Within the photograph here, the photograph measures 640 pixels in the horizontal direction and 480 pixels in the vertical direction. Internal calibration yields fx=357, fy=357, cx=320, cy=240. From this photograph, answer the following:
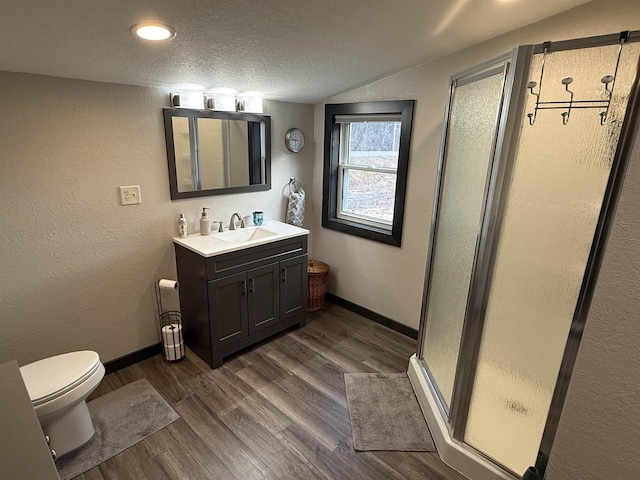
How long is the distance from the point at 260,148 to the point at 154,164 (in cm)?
89

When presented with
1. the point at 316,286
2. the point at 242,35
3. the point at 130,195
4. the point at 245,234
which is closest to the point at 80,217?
the point at 130,195

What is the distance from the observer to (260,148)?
117 inches

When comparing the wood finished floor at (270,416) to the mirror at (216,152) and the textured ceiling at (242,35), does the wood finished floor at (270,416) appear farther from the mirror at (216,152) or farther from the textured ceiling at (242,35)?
the textured ceiling at (242,35)

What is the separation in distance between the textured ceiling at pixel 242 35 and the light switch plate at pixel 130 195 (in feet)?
2.05

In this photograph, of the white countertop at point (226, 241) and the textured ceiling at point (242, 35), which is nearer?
the textured ceiling at point (242, 35)

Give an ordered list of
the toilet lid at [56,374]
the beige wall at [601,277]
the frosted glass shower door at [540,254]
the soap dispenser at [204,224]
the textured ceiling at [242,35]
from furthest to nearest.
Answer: the soap dispenser at [204,224], the toilet lid at [56,374], the frosted glass shower door at [540,254], the textured ceiling at [242,35], the beige wall at [601,277]

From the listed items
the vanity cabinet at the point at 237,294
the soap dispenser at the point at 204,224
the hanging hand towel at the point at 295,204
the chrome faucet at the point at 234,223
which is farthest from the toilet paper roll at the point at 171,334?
the hanging hand towel at the point at 295,204

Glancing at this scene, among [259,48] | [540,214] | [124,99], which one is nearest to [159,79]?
[124,99]

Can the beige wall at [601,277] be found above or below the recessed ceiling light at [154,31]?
below

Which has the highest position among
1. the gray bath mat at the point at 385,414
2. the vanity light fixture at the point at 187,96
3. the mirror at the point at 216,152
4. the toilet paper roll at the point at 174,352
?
the vanity light fixture at the point at 187,96

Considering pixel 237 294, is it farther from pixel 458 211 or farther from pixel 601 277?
pixel 601 277

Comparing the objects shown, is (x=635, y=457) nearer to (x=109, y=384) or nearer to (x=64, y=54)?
(x=64, y=54)

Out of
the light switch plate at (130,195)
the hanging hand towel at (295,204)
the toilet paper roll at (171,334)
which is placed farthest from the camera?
the hanging hand towel at (295,204)

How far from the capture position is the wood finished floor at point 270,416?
177 centimetres
